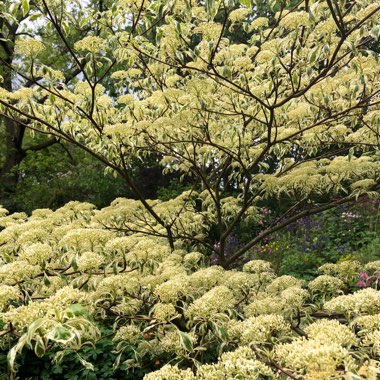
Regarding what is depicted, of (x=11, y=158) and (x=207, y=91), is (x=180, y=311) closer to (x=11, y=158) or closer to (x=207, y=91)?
(x=207, y=91)

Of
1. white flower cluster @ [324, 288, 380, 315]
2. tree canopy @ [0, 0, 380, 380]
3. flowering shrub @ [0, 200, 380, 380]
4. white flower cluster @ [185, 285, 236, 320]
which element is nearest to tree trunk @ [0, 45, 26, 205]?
tree canopy @ [0, 0, 380, 380]

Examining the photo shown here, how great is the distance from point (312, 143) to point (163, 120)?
1645mm

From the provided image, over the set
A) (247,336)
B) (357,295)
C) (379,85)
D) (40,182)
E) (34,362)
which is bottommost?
(34,362)

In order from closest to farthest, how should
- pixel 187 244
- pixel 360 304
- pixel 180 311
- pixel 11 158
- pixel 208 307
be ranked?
pixel 360 304 → pixel 208 307 → pixel 180 311 → pixel 187 244 → pixel 11 158

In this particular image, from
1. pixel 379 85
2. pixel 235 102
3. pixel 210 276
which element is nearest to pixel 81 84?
pixel 235 102

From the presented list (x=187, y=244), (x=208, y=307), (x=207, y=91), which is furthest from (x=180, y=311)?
(x=187, y=244)

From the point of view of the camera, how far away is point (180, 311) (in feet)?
8.23

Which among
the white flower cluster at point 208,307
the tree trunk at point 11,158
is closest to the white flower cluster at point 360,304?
the white flower cluster at point 208,307

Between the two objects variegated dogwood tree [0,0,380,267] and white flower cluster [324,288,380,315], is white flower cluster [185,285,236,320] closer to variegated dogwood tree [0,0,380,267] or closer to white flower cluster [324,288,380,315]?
white flower cluster [324,288,380,315]

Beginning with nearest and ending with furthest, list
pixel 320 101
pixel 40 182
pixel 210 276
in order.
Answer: pixel 210 276 → pixel 320 101 → pixel 40 182

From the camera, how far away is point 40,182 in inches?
459

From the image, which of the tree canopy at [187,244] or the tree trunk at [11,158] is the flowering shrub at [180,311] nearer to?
the tree canopy at [187,244]

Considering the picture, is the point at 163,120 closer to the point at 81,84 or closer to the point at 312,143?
the point at 81,84

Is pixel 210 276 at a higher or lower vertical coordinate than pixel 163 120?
lower
